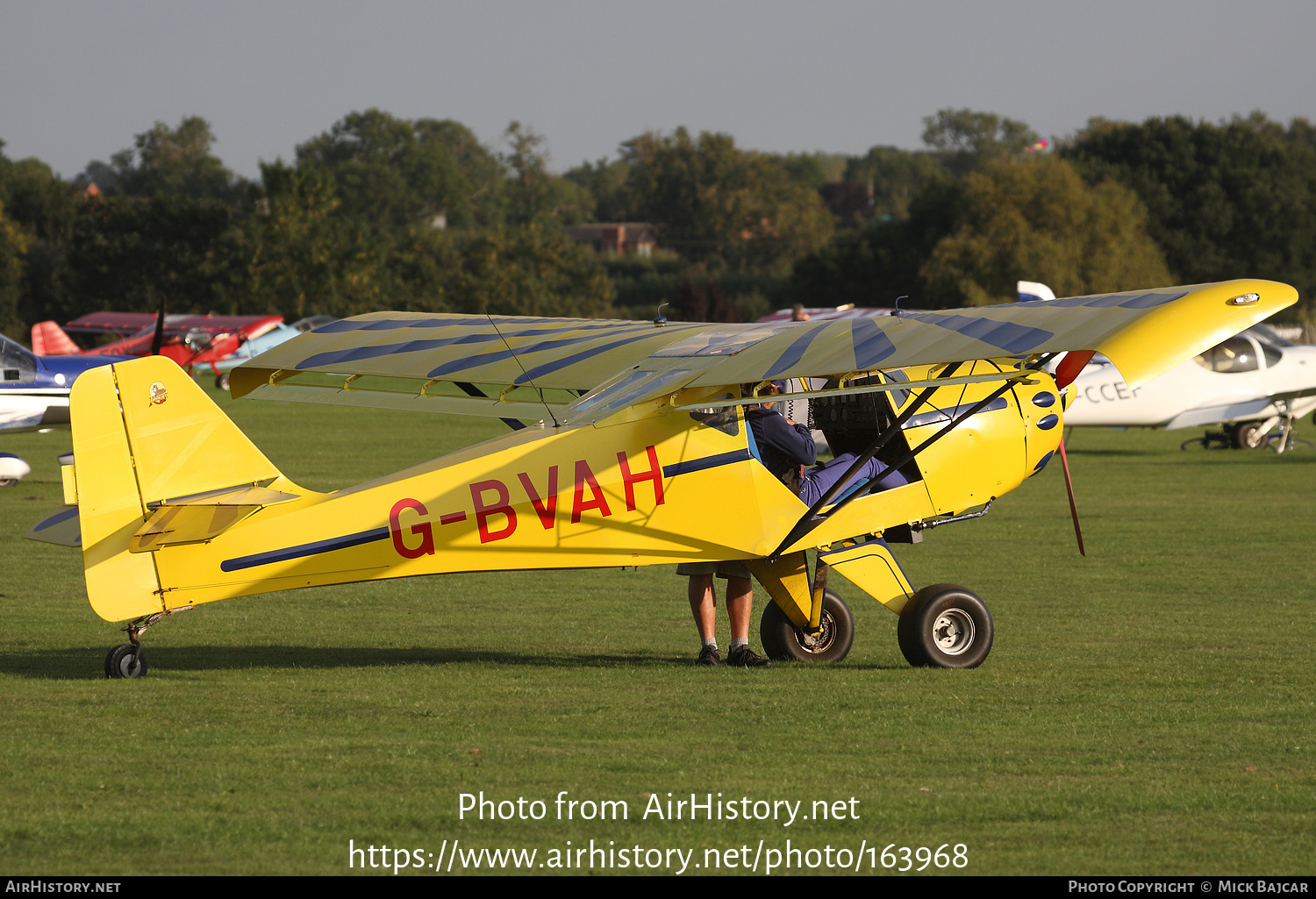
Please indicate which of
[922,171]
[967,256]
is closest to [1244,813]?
[967,256]

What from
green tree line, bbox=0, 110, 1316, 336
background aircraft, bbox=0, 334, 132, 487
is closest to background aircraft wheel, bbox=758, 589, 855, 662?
background aircraft, bbox=0, 334, 132, 487

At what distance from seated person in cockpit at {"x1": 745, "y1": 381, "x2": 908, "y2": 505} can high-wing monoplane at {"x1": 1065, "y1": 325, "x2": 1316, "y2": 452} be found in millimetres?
16462

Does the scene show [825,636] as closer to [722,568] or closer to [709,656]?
[709,656]

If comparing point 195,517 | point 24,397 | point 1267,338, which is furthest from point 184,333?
point 195,517

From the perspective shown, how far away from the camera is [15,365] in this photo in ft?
60.5

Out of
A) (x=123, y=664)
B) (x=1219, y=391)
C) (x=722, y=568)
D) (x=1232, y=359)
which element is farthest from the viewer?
(x=1232, y=359)

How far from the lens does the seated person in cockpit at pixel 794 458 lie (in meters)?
7.85

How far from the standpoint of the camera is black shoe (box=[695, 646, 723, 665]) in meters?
8.21

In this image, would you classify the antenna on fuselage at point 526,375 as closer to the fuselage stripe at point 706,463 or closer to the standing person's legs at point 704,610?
the fuselage stripe at point 706,463

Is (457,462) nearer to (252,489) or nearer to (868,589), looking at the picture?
(252,489)

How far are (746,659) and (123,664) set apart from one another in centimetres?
332

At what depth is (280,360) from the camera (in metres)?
9.67

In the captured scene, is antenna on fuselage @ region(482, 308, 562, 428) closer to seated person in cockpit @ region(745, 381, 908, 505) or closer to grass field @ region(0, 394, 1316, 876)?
seated person in cockpit @ region(745, 381, 908, 505)

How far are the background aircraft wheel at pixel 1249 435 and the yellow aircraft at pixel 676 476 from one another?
19.1m
